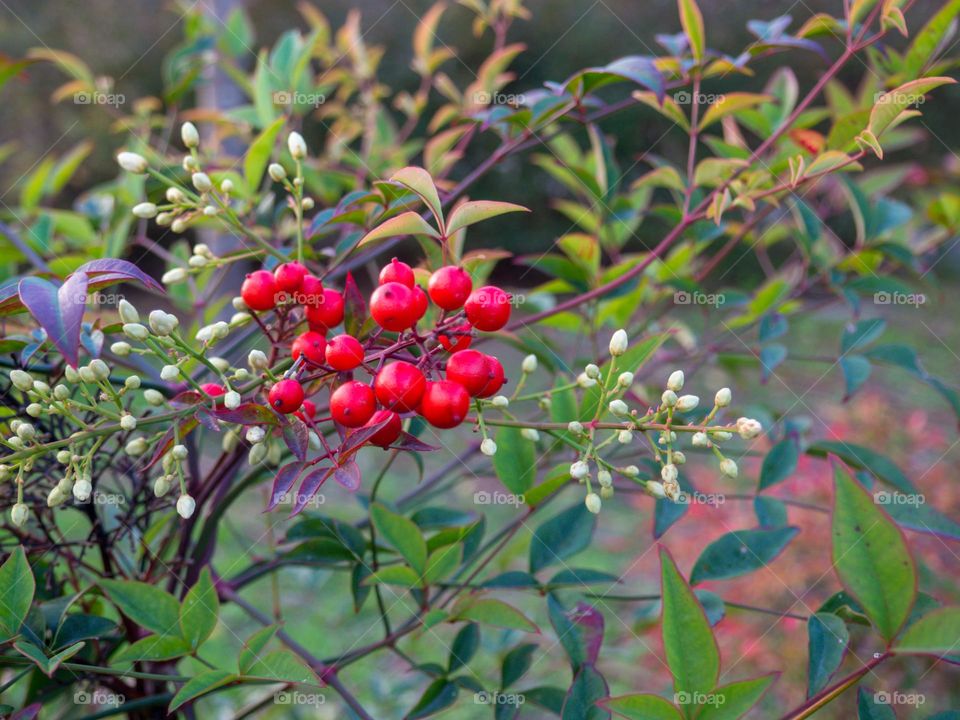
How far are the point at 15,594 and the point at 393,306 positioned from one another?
0.33m

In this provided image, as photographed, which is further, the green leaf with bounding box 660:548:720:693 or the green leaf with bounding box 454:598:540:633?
the green leaf with bounding box 454:598:540:633

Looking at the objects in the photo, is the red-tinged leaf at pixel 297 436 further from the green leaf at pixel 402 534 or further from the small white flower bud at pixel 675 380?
the small white flower bud at pixel 675 380

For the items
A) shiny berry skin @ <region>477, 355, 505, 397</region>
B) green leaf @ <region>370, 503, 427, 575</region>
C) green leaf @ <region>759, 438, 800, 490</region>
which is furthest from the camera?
green leaf @ <region>759, 438, 800, 490</region>

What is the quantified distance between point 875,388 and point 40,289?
4.62 m

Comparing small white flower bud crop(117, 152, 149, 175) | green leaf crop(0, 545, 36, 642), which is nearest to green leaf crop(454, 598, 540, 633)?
green leaf crop(0, 545, 36, 642)

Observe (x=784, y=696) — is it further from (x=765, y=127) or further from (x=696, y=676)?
(x=696, y=676)

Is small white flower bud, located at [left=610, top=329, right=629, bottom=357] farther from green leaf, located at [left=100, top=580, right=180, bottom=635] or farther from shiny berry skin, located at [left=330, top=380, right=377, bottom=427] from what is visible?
green leaf, located at [left=100, top=580, right=180, bottom=635]

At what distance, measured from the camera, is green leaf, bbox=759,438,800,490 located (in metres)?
0.75

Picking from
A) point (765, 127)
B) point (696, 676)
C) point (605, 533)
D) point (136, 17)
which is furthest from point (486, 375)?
point (136, 17)

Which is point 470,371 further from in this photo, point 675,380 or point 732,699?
point 732,699

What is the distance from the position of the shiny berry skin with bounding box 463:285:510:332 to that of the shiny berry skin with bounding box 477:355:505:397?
Answer: 1.0 inches

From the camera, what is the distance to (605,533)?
2906 mm

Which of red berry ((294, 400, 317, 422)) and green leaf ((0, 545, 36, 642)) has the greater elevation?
red berry ((294, 400, 317, 422))

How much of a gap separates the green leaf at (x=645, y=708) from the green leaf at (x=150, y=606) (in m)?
0.33
